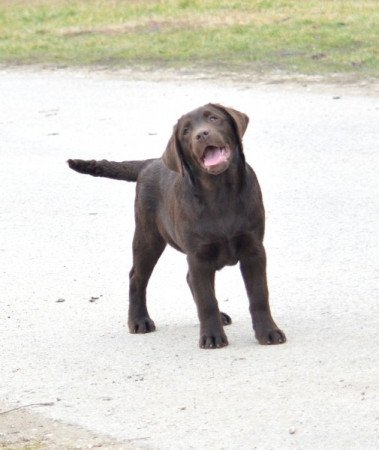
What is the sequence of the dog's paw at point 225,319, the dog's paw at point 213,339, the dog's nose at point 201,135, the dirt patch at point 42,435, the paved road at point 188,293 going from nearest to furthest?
the dirt patch at point 42,435 → the paved road at point 188,293 → the dog's nose at point 201,135 → the dog's paw at point 213,339 → the dog's paw at point 225,319

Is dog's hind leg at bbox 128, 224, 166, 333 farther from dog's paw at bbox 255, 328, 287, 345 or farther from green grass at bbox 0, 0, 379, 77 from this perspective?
green grass at bbox 0, 0, 379, 77

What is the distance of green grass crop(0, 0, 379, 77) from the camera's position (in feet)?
45.0

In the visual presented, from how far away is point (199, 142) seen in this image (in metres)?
5.60

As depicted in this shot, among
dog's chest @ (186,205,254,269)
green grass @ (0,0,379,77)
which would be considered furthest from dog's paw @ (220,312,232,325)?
green grass @ (0,0,379,77)

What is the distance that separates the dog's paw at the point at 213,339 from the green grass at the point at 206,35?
7.10m

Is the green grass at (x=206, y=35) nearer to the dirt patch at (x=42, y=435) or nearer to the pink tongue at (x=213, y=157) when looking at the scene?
the pink tongue at (x=213, y=157)

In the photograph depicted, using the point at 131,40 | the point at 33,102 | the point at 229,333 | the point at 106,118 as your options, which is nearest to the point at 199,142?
the point at 229,333

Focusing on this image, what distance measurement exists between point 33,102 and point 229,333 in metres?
7.65

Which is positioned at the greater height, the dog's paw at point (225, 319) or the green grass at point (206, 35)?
the dog's paw at point (225, 319)

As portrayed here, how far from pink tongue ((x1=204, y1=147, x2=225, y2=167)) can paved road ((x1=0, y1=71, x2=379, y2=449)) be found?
83cm

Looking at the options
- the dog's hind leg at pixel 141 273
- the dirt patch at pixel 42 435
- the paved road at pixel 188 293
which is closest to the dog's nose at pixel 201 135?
the dog's hind leg at pixel 141 273

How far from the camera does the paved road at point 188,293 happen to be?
4.95m

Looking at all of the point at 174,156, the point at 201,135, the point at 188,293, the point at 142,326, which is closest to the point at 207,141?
the point at 201,135

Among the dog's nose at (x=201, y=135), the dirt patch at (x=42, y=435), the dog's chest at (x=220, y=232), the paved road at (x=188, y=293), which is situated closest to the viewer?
the dirt patch at (x=42, y=435)
